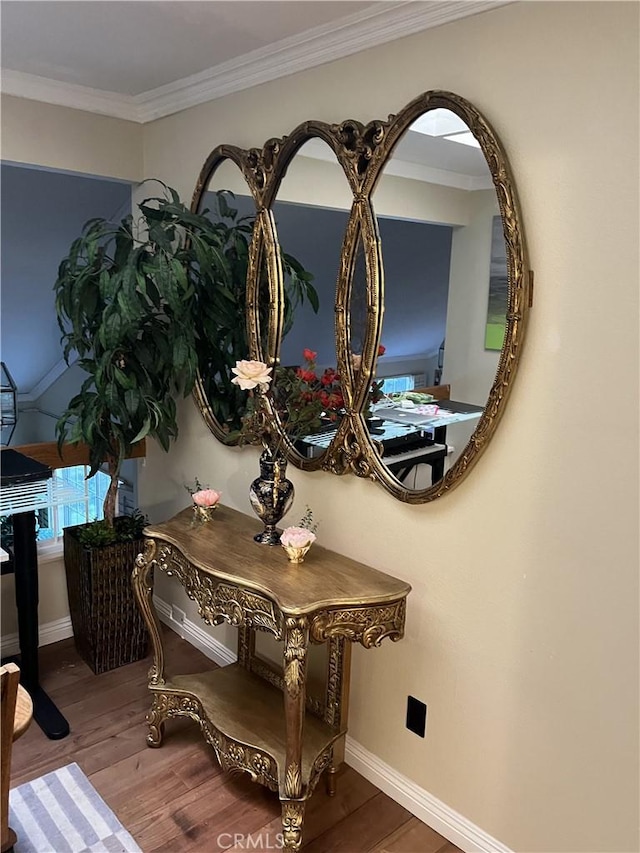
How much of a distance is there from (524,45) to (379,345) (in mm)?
829

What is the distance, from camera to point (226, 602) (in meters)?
1.92

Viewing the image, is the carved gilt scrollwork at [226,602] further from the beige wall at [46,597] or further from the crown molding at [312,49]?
the crown molding at [312,49]

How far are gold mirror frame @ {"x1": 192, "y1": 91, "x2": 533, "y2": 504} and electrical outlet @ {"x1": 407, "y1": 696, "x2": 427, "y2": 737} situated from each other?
62cm

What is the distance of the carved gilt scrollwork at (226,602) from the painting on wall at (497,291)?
0.90 metres

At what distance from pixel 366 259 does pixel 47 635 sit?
216cm

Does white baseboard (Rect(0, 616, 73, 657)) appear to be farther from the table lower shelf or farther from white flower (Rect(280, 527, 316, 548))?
white flower (Rect(280, 527, 316, 548))

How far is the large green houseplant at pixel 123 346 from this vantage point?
232cm

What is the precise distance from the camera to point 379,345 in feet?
6.57

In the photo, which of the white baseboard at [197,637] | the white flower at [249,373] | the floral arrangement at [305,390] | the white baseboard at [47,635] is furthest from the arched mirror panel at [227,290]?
the white baseboard at [47,635]

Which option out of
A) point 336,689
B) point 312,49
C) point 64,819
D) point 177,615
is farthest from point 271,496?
point 312,49

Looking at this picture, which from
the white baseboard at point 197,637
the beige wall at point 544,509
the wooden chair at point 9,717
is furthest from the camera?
the white baseboard at point 197,637

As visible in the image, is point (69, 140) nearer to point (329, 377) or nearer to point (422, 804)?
point (329, 377)

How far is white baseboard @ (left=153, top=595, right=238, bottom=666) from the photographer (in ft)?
9.21

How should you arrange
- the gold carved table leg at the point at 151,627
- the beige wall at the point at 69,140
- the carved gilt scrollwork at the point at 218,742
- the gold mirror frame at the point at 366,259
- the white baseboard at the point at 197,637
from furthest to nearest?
the white baseboard at the point at 197,637
the beige wall at the point at 69,140
the gold carved table leg at the point at 151,627
the carved gilt scrollwork at the point at 218,742
the gold mirror frame at the point at 366,259
